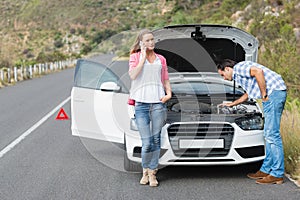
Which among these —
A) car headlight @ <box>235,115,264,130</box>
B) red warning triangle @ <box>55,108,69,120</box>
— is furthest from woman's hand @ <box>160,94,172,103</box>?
red warning triangle @ <box>55,108,69,120</box>

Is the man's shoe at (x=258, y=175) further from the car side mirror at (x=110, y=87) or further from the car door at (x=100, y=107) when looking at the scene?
the car side mirror at (x=110, y=87)

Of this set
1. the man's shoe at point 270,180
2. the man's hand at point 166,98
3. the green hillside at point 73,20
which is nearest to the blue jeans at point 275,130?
the man's shoe at point 270,180

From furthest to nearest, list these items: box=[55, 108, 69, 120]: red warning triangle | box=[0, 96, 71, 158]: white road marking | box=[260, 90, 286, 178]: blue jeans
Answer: box=[55, 108, 69, 120]: red warning triangle
box=[0, 96, 71, 158]: white road marking
box=[260, 90, 286, 178]: blue jeans

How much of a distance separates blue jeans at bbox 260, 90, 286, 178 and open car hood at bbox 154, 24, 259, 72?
172 cm

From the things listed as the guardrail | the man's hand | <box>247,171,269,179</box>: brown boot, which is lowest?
the guardrail

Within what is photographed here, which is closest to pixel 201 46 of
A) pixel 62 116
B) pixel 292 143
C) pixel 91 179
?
pixel 292 143

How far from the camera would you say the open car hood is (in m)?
9.02

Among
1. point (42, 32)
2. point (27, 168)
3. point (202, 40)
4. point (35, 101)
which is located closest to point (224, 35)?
point (202, 40)

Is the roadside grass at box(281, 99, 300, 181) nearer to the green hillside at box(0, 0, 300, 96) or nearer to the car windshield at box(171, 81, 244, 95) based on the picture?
the car windshield at box(171, 81, 244, 95)

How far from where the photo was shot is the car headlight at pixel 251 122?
7.61 meters

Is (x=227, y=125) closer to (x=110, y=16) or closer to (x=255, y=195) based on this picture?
(x=255, y=195)

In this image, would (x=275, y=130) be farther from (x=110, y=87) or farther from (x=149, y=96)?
(x=110, y=87)

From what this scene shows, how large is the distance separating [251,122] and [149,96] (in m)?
1.47

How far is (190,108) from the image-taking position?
8281 millimetres
